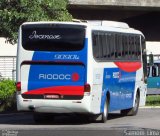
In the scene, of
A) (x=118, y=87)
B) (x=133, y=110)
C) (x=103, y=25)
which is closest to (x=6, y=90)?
(x=133, y=110)

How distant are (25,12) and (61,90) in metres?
8.68

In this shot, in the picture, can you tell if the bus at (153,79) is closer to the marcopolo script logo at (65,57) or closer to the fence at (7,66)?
the fence at (7,66)

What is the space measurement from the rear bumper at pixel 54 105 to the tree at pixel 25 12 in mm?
7648

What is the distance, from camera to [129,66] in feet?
83.6

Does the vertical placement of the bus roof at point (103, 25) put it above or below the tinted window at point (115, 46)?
above

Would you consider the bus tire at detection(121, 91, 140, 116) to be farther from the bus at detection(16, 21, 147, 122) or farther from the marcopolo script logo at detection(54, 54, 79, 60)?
the marcopolo script logo at detection(54, 54, 79, 60)

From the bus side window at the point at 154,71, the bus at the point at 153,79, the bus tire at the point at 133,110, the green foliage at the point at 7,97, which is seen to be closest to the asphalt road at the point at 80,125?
the bus tire at the point at 133,110

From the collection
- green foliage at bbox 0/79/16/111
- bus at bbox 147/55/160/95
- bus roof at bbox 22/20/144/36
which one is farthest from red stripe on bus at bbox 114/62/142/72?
bus at bbox 147/55/160/95

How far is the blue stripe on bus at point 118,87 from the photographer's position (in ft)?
75.3

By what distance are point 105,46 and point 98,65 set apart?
47.6 inches

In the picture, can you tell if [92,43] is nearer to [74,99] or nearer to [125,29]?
[74,99]

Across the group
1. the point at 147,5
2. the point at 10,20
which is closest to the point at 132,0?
the point at 147,5

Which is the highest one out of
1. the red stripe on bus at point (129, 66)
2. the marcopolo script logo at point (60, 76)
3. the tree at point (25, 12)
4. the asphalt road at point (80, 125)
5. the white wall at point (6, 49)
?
the tree at point (25, 12)

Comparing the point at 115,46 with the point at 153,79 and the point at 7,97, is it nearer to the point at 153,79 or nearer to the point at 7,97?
the point at 7,97
